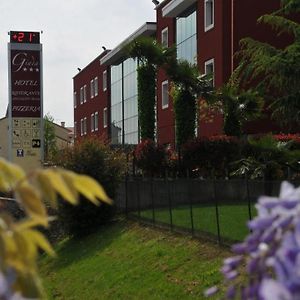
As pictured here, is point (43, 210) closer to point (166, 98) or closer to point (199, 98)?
point (199, 98)

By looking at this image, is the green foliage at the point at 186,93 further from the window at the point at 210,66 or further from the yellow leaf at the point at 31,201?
the yellow leaf at the point at 31,201

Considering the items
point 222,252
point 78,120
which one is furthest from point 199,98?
point 78,120

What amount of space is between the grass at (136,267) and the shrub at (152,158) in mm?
5348

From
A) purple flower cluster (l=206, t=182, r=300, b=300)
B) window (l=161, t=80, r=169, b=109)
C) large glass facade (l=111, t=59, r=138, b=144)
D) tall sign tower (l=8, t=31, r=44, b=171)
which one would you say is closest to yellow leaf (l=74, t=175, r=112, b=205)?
purple flower cluster (l=206, t=182, r=300, b=300)

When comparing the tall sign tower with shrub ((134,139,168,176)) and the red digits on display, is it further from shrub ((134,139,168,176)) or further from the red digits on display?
shrub ((134,139,168,176))

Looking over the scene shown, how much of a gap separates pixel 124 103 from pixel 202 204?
43458mm

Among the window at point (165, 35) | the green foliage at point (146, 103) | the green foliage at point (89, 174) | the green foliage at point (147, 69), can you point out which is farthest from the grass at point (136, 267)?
the window at point (165, 35)

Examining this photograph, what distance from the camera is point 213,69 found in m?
34.7

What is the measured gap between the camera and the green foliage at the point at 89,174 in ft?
70.3

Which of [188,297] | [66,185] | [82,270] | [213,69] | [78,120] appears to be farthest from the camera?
[78,120]

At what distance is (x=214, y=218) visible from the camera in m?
14.6

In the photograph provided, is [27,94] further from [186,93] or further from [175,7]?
[186,93]

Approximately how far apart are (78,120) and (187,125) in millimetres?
54242

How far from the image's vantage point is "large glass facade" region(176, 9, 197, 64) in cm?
3841
